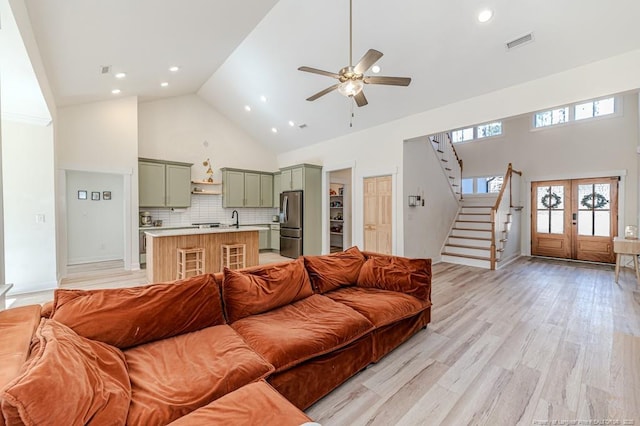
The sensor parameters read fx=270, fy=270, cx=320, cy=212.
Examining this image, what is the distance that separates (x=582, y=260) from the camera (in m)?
6.54

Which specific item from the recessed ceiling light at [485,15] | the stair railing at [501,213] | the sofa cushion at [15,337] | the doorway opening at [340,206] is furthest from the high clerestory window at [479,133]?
the sofa cushion at [15,337]

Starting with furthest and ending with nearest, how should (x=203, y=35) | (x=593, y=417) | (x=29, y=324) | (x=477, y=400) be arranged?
1. (x=203, y=35)
2. (x=477, y=400)
3. (x=593, y=417)
4. (x=29, y=324)

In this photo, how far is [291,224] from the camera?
23.2 feet

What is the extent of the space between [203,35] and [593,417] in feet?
19.1

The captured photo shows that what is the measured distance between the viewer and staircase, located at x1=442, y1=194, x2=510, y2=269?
5914 millimetres

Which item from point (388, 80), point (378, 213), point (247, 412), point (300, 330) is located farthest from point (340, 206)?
point (247, 412)

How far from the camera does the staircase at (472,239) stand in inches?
233

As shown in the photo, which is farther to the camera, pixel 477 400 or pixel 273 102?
pixel 273 102

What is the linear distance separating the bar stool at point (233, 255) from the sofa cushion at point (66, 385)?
349cm

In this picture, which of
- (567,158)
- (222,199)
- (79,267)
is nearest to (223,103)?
(222,199)

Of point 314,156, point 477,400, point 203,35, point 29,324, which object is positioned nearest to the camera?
point 29,324

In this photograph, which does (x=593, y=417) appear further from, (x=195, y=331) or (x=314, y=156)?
(x=314, y=156)

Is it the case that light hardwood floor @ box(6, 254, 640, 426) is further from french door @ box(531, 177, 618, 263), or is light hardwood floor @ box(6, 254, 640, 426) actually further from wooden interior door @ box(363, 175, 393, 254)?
french door @ box(531, 177, 618, 263)

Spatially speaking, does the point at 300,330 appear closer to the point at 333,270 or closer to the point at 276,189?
the point at 333,270
